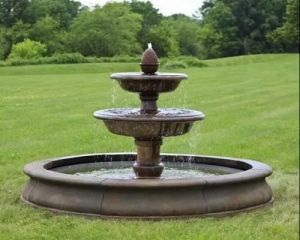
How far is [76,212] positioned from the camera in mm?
7613

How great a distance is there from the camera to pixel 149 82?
8211 mm

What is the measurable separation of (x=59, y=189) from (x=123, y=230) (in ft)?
4.04

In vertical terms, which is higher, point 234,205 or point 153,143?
point 153,143

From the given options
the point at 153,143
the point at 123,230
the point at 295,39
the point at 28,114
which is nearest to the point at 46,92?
the point at 28,114

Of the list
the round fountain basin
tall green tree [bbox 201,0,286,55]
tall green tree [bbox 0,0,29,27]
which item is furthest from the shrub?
tall green tree [bbox 201,0,286,55]

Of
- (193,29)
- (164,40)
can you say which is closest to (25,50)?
(164,40)

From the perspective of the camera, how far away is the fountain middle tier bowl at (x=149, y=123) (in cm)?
798

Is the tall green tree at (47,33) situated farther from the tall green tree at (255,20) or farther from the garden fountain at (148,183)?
the tall green tree at (255,20)

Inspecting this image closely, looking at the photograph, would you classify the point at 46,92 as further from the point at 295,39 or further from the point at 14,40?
the point at 295,39

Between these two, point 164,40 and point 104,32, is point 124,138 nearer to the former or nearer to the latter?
point 104,32

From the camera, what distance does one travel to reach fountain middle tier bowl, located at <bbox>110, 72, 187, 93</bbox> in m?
8.12

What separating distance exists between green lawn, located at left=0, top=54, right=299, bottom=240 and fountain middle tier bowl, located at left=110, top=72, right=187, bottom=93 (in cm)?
174

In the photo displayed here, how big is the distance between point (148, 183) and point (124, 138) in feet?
24.2

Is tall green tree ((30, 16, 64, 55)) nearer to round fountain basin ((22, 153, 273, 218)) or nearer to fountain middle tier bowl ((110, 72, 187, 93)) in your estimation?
fountain middle tier bowl ((110, 72, 187, 93))
